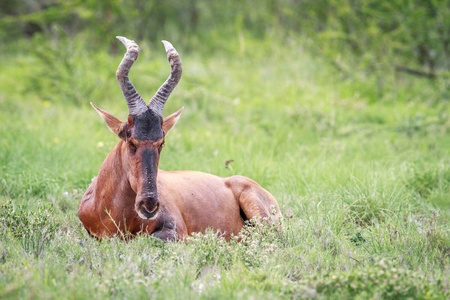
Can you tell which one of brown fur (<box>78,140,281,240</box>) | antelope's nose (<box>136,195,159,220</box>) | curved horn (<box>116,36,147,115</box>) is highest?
curved horn (<box>116,36,147,115</box>)

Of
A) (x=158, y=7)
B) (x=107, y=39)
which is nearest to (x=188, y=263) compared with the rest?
(x=107, y=39)

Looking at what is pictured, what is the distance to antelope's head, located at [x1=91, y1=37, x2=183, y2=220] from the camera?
4.57m

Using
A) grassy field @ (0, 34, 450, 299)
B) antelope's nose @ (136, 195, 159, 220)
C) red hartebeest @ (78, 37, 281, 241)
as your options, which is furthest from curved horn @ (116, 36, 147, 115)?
grassy field @ (0, 34, 450, 299)

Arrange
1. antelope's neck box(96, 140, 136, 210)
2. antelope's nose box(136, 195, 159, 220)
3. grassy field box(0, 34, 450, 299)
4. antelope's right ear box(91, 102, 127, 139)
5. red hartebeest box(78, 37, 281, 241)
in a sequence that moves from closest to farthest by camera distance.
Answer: grassy field box(0, 34, 450, 299), antelope's nose box(136, 195, 159, 220), red hartebeest box(78, 37, 281, 241), antelope's right ear box(91, 102, 127, 139), antelope's neck box(96, 140, 136, 210)

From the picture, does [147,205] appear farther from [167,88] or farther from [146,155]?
[167,88]

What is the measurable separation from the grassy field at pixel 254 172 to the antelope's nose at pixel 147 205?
27cm

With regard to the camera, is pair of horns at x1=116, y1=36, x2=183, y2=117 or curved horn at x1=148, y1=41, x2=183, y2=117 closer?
pair of horns at x1=116, y1=36, x2=183, y2=117

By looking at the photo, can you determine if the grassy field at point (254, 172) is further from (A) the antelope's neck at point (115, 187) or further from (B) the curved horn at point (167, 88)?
(B) the curved horn at point (167, 88)

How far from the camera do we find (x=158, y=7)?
17.6m

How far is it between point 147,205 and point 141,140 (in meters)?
0.62

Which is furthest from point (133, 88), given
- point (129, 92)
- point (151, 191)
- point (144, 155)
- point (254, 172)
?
point (254, 172)

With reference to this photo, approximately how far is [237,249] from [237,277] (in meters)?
0.63

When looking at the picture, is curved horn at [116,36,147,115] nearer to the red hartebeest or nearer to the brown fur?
the red hartebeest

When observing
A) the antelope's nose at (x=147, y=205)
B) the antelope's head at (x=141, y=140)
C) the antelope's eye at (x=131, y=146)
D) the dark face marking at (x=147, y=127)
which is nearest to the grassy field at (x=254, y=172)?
the antelope's nose at (x=147, y=205)
